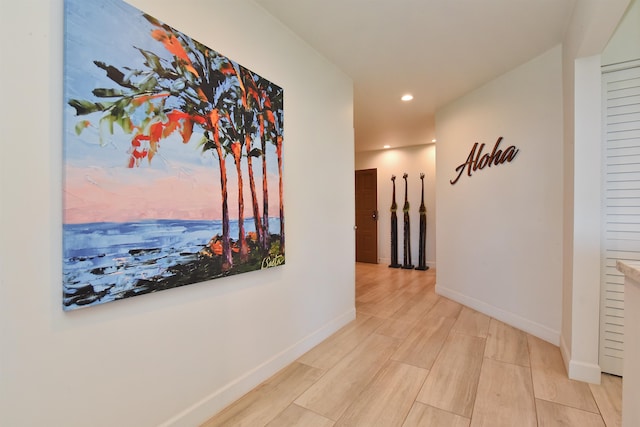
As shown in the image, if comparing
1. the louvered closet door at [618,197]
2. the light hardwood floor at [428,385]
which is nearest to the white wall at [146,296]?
the light hardwood floor at [428,385]

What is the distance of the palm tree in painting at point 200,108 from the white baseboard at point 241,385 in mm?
715

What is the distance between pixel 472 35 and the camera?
2.23 metres

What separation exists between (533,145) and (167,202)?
2992mm

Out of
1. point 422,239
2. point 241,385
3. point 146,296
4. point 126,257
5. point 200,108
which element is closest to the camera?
point 126,257

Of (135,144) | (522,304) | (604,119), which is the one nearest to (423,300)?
(522,304)

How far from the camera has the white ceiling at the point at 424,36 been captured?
75.3 inches

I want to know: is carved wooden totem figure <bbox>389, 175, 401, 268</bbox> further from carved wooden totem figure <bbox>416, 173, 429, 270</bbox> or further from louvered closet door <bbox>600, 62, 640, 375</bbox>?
louvered closet door <bbox>600, 62, 640, 375</bbox>

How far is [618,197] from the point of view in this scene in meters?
1.89

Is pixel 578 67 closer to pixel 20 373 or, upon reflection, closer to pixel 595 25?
pixel 595 25

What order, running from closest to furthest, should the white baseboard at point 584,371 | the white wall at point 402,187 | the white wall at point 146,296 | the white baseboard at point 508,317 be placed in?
the white wall at point 146,296, the white baseboard at point 584,371, the white baseboard at point 508,317, the white wall at point 402,187

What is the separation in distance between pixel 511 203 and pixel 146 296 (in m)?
3.12

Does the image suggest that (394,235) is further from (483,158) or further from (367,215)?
(483,158)
